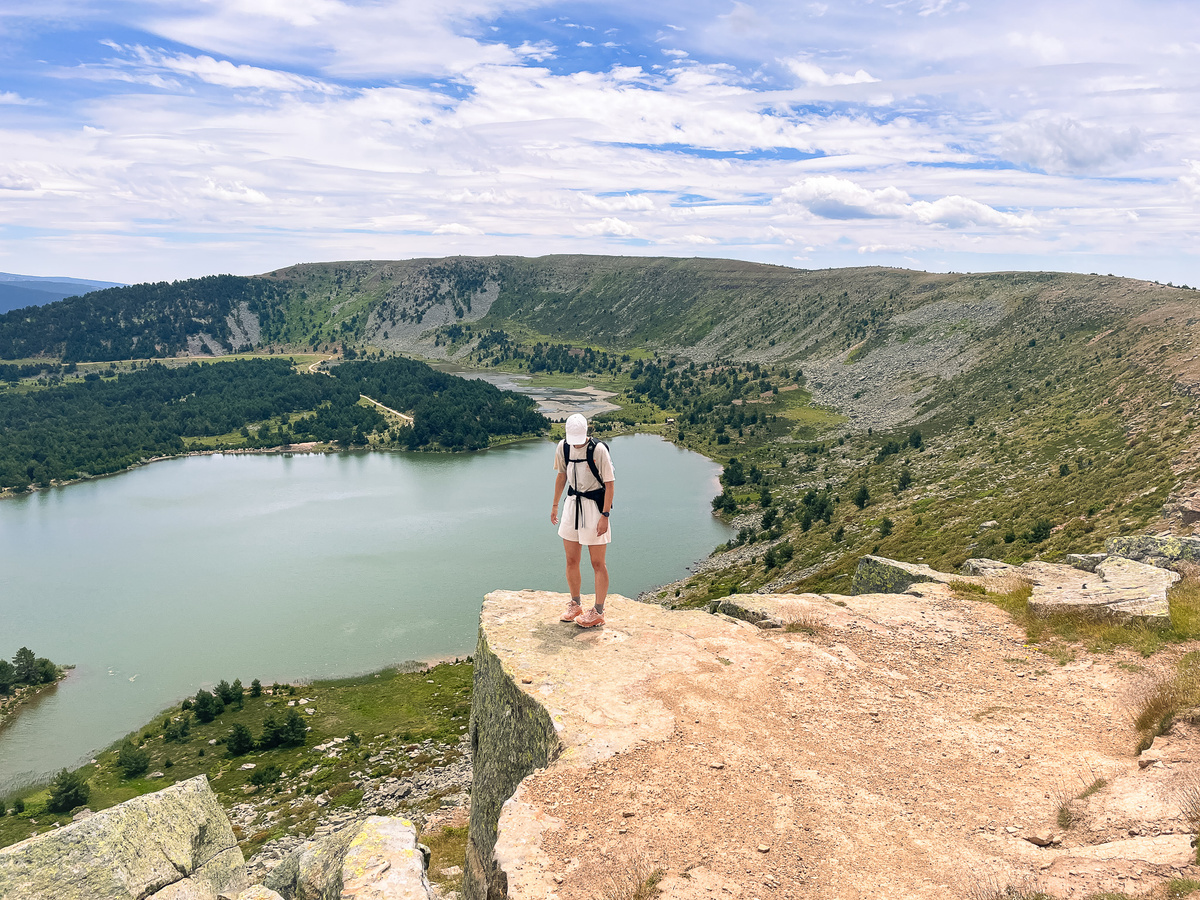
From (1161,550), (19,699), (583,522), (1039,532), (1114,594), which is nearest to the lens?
(583,522)

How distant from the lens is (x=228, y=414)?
12925 cm

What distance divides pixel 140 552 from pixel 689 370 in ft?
366

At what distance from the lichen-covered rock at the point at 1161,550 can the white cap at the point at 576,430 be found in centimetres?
1570

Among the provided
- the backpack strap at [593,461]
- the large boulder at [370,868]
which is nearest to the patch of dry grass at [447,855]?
the large boulder at [370,868]

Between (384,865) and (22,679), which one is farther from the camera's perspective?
(22,679)

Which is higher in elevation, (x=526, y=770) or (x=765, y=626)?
(x=765, y=626)

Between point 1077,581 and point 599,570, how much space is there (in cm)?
1155

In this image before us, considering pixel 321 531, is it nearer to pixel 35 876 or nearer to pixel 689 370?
Result: pixel 35 876

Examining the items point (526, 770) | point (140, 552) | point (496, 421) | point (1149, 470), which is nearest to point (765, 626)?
point (526, 770)

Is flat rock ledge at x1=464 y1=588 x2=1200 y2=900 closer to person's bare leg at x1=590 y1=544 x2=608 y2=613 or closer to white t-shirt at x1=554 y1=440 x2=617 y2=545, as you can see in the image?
person's bare leg at x1=590 y1=544 x2=608 y2=613


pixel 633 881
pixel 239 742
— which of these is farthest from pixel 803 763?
pixel 239 742

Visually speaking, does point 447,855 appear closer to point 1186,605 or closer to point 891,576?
point 891,576

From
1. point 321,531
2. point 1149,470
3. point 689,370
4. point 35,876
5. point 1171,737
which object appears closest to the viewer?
point 1171,737

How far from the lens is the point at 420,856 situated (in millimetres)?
10195
